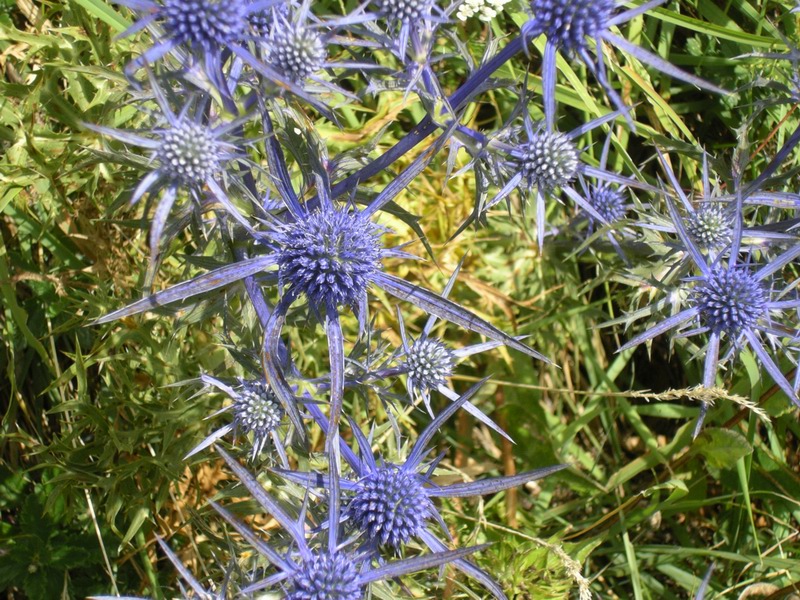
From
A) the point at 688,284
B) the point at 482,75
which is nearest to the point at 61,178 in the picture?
the point at 482,75

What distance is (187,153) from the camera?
1.15 metres

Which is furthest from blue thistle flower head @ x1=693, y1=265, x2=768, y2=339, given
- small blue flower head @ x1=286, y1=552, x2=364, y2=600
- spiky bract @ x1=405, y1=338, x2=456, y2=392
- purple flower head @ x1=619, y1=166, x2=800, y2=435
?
small blue flower head @ x1=286, y1=552, x2=364, y2=600

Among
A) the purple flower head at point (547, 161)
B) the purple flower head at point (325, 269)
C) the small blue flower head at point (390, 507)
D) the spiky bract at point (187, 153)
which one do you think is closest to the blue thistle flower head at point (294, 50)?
the purple flower head at point (325, 269)

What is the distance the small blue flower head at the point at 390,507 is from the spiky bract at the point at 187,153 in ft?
2.31

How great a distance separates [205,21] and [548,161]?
0.75 m

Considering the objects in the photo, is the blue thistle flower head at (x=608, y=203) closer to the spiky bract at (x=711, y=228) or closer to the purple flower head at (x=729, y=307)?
the spiky bract at (x=711, y=228)

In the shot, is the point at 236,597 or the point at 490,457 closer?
the point at 236,597

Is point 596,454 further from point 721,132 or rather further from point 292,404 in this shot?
point 292,404

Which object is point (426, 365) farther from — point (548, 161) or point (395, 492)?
point (548, 161)

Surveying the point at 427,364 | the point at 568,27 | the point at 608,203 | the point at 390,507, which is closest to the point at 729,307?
the point at 608,203

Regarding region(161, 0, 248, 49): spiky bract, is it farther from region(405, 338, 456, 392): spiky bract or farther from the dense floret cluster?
region(405, 338, 456, 392): spiky bract

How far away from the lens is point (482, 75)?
137 centimetres

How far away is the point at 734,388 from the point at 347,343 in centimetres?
131

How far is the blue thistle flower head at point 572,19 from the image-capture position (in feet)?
3.88
